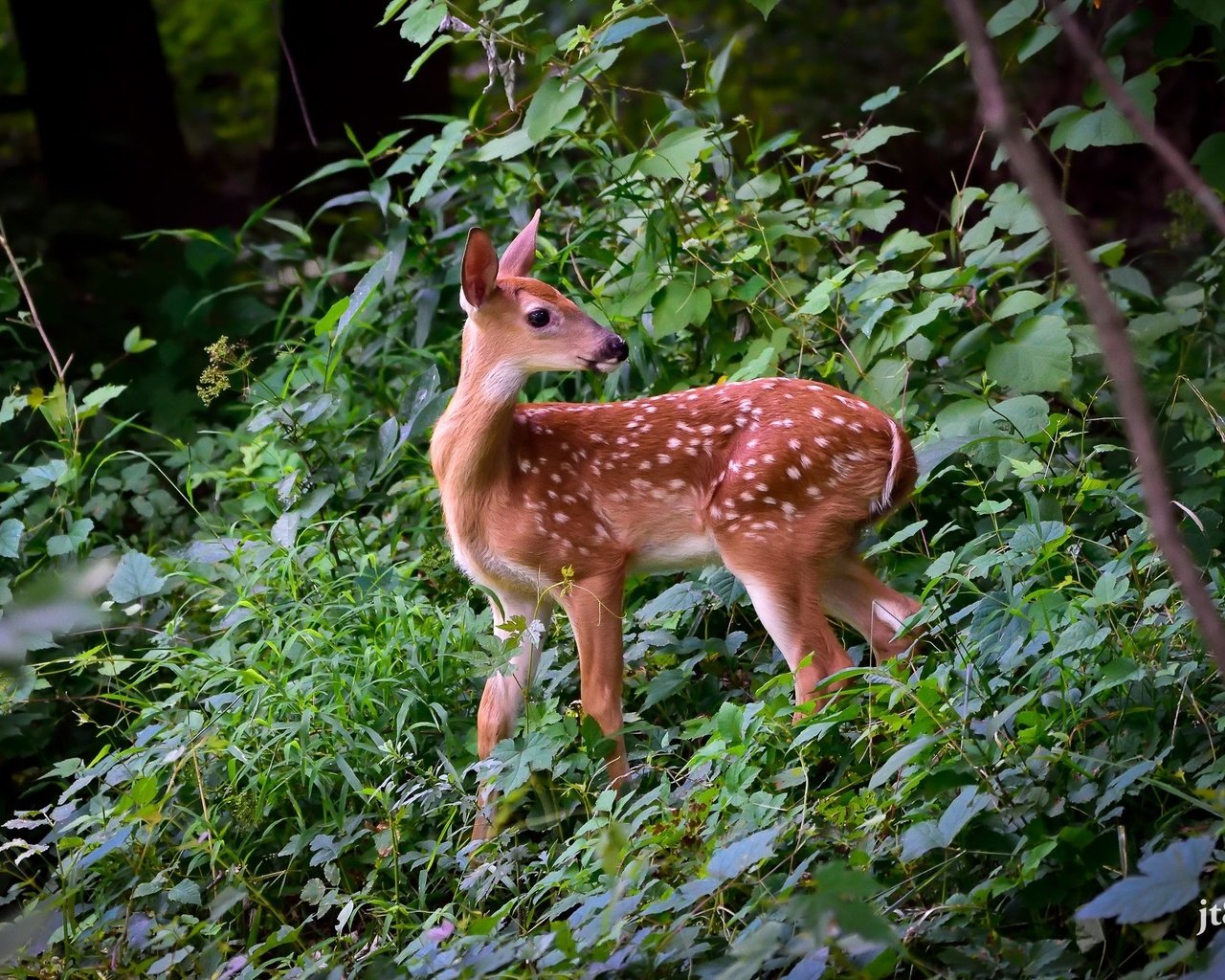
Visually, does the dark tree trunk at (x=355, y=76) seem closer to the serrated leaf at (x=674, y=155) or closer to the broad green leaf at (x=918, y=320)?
the serrated leaf at (x=674, y=155)

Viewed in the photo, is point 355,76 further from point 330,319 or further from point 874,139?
point 874,139

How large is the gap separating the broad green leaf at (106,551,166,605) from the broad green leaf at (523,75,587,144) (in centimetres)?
188

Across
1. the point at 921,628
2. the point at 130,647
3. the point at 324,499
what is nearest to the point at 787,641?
the point at 921,628

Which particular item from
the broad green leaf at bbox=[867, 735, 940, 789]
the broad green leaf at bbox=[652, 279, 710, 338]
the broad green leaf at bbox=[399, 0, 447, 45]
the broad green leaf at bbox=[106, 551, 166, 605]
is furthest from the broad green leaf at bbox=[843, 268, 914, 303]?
the broad green leaf at bbox=[106, 551, 166, 605]

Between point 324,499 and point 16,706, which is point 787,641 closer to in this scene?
Answer: point 324,499

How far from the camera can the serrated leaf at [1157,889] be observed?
77.2 inches

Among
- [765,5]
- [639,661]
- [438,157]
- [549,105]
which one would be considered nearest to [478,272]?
[549,105]

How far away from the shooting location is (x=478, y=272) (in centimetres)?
386

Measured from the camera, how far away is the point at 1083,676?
3039 millimetres

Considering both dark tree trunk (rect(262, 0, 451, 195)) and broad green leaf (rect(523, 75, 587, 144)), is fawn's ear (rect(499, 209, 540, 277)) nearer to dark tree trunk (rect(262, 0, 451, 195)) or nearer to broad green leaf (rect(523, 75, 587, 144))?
broad green leaf (rect(523, 75, 587, 144))

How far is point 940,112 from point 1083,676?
8171mm

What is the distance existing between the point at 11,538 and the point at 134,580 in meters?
0.63

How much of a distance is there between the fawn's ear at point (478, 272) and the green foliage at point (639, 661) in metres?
0.92

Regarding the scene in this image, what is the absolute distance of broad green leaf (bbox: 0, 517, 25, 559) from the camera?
463cm
